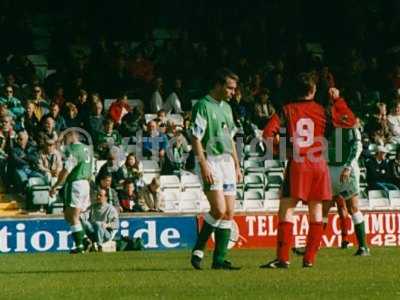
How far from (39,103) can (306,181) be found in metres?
10.6

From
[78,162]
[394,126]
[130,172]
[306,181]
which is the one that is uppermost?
[394,126]

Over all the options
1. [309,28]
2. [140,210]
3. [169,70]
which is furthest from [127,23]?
[140,210]

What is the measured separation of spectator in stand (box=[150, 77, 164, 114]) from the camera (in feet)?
84.9

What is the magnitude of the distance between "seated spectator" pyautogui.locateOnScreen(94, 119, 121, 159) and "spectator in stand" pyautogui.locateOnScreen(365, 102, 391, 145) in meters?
4.93

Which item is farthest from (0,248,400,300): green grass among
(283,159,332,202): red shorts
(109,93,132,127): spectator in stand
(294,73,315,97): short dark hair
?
(109,93,132,127): spectator in stand

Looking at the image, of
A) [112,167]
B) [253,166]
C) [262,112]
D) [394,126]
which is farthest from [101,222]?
[394,126]

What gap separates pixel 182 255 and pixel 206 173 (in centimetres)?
521

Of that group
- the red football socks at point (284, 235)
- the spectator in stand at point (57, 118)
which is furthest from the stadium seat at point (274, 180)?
the red football socks at point (284, 235)

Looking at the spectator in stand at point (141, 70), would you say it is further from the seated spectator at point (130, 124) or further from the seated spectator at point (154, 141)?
the seated spectator at point (154, 141)

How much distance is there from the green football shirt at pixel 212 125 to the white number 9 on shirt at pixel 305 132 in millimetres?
722

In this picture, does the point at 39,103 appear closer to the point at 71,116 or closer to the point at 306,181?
the point at 71,116

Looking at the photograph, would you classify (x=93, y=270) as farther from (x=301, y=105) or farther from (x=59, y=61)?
(x=59, y=61)

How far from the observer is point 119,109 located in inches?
992

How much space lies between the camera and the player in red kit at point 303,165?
14.8 meters
